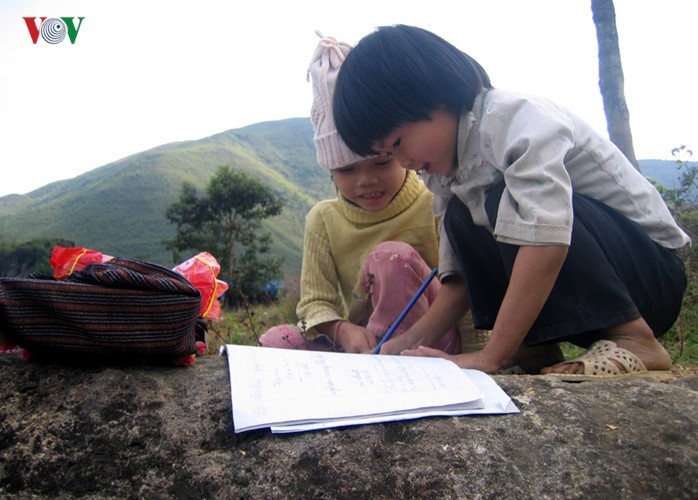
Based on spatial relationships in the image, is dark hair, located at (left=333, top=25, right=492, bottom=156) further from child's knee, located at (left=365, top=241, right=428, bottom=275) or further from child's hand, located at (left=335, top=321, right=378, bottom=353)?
child's hand, located at (left=335, top=321, right=378, bottom=353)

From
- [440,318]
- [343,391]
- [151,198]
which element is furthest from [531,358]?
[151,198]

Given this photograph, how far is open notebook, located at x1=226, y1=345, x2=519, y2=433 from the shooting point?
80cm

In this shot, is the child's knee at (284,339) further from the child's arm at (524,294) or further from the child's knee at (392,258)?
the child's arm at (524,294)

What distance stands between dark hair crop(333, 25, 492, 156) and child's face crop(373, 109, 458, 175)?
0.05 feet

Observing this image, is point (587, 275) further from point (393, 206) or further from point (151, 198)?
point (151, 198)

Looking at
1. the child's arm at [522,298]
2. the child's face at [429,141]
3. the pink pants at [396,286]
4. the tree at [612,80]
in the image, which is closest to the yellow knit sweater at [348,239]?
the pink pants at [396,286]

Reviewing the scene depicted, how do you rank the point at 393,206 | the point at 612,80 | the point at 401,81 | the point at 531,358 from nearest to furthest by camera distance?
the point at 401,81
the point at 531,358
the point at 393,206
the point at 612,80

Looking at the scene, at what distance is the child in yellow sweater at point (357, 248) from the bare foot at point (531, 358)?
0.30m

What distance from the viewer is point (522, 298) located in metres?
1.09

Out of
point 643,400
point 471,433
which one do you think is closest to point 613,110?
point 643,400

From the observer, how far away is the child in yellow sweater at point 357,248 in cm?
164

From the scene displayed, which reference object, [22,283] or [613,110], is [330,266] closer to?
[22,283]

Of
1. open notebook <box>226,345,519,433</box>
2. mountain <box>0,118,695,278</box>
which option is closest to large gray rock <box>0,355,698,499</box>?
open notebook <box>226,345,519,433</box>

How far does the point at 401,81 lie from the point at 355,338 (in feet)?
2.55
